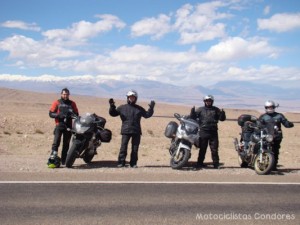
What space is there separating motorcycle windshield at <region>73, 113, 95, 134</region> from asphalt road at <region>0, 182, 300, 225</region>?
7.13 feet

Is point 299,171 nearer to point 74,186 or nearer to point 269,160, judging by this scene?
point 269,160

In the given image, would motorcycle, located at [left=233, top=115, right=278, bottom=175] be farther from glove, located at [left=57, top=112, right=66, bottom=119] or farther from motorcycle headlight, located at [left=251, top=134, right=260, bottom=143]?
glove, located at [left=57, top=112, right=66, bottom=119]

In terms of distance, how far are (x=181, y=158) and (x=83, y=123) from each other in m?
2.59

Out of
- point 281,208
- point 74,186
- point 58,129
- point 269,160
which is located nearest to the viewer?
point 281,208

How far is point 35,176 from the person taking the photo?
9.27 metres

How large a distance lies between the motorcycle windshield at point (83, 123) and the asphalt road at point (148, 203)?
217cm

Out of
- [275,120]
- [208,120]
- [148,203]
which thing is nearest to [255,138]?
[275,120]

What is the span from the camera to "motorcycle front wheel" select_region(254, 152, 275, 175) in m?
10.0

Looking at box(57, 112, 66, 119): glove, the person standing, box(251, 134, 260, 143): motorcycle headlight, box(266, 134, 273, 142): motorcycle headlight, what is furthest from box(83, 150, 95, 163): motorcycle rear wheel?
box(266, 134, 273, 142): motorcycle headlight

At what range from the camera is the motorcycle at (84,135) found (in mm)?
10383

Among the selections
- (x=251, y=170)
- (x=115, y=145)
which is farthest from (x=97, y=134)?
(x=115, y=145)

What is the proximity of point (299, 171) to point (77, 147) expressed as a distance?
5.79 meters

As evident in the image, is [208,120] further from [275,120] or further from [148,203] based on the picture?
[148,203]

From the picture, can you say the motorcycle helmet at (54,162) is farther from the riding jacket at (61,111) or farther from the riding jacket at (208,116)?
the riding jacket at (208,116)
